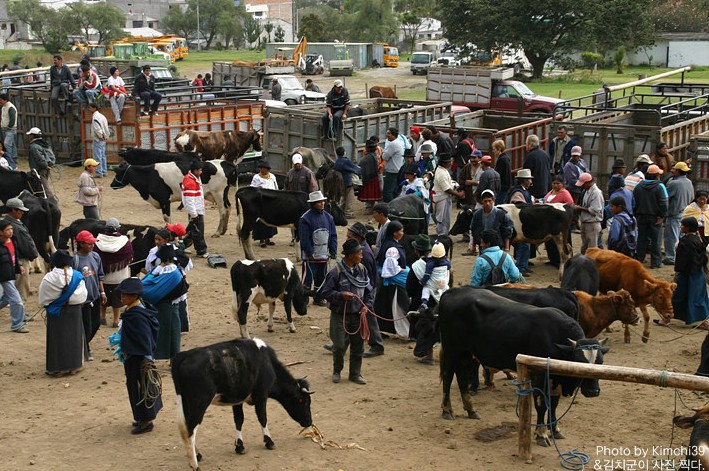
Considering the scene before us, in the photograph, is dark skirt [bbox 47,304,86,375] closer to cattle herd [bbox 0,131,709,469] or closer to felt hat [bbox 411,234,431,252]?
cattle herd [bbox 0,131,709,469]

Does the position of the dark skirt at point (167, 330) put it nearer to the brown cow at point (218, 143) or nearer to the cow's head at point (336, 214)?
the cow's head at point (336, 214)

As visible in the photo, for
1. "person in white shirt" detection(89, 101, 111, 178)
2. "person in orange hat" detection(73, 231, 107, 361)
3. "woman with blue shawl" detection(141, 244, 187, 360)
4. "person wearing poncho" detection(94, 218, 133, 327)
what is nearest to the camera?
"woman with blue shawl" detection(141, 244, 187, 360)

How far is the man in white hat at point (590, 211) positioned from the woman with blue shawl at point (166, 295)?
7268mm

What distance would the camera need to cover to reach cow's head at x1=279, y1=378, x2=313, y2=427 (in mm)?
9781

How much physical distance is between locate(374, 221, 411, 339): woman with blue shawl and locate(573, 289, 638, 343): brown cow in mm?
2271

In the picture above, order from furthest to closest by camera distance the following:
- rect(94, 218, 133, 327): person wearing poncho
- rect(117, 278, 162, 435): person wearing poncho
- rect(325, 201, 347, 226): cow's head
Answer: rect(325, 201, 347, 226): cow's head → rect(94, 218, 133, 327): person wearing poncho → rect(117, 278, 162, 435): person wearing poncho

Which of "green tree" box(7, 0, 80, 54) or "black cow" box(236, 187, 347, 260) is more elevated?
"green tree" box(7, 0, 80, 54)

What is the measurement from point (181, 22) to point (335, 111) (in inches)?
3002

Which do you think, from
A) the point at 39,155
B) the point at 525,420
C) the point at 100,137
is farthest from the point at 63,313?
the point at 100,137

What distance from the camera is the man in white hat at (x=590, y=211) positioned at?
626 inches

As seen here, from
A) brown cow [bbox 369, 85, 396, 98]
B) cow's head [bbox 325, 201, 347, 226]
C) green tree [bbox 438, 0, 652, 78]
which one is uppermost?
green tree [bbox 438, 0, 652, 78]

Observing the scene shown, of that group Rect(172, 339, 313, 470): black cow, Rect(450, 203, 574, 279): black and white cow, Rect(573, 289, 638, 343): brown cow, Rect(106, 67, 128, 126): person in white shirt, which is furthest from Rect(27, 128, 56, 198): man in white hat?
Rect(573, 289, 638, 343): brown cow

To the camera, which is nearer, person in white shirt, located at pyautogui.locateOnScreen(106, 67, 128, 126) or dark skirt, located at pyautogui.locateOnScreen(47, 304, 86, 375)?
dark skirt, located at pyautogui.locateOnScreen(47, 304, 86, 375)

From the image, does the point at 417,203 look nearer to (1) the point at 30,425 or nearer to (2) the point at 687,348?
(2) the point at 687,348
